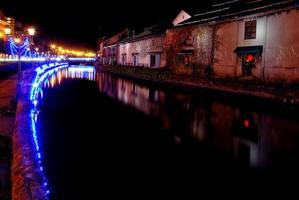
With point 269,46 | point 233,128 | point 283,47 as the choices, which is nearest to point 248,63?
point 269,46

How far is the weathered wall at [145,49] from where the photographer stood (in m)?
36.2

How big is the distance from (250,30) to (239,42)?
1363 mm

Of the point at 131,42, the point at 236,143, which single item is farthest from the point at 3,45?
the point at 236,143

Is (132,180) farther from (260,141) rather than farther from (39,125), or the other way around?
(39,125)

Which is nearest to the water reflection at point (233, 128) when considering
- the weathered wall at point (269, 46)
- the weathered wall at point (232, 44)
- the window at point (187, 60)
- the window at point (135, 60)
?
the weathered wall at point (269, 46)

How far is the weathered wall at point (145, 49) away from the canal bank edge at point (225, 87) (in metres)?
3.79

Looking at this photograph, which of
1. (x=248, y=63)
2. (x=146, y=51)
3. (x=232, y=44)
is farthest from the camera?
(x=146, y=51)

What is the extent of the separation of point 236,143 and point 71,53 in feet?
427

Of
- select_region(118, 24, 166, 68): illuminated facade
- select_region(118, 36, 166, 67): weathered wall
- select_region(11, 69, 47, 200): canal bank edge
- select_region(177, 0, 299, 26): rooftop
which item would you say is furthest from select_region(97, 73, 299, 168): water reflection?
select_region(118, 24, 166, 68): illuminated facade

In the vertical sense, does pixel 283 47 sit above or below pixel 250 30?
below

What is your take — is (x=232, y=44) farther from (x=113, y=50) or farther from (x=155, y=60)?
(x=113, y=50)

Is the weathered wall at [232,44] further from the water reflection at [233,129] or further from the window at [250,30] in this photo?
the water reflection at [233,129]

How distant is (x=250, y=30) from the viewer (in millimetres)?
22906

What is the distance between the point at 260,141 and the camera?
917cm
